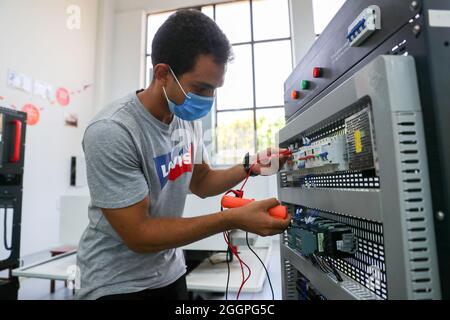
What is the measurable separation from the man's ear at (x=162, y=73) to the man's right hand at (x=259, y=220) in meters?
0.45

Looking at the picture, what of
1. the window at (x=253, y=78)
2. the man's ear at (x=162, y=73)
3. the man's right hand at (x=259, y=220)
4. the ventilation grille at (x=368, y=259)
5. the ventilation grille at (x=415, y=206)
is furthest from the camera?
the window at (x=253, y=78)

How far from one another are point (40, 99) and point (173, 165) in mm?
3097

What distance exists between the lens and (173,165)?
879 mm

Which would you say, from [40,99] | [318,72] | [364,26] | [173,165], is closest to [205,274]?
[173,165]

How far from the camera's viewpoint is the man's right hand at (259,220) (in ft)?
1.97

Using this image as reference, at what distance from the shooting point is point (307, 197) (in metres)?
0.67

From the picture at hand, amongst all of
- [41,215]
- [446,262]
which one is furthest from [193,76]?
[41,215]

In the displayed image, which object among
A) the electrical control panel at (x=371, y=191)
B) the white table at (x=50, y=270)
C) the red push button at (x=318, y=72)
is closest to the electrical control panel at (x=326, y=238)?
the electrical control panel at (x=371, y=191)

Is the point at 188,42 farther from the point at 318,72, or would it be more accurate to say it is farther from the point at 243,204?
the point at 243,204

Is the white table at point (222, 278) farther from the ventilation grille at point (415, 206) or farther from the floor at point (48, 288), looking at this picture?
the ventilation grille at point (415, 206)

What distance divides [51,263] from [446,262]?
1.53m

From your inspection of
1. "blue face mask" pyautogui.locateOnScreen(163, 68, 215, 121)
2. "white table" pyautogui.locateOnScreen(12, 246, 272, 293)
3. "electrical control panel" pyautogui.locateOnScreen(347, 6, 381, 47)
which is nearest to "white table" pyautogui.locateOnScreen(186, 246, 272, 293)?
"white table" pyautogui.locateOnScreen(12, 246, 272, 293)

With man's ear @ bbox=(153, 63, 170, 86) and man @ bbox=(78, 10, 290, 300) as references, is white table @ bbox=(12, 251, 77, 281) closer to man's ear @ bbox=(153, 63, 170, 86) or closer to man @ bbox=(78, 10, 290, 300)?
man @ bbox=(78, 10, 290, 300)
